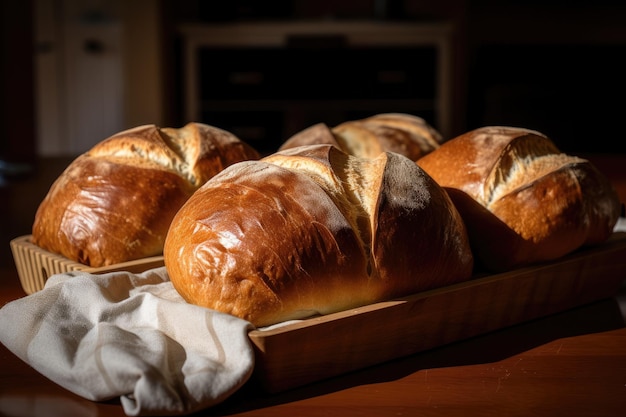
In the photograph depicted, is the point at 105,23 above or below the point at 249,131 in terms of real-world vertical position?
above

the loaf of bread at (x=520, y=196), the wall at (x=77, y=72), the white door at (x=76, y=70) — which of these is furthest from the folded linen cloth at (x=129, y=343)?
the white door at (x=76, y=70)

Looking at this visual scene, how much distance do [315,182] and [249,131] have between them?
157 inches

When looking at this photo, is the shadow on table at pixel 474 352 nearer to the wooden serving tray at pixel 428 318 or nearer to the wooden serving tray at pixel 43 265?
the wooden serving tray at pixel 428 318

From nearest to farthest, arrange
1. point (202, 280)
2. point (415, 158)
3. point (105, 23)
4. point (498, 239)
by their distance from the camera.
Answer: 1. point (202, 280)
2. point (498, 239)
3. point (415, 158)
4. point (105, 23)

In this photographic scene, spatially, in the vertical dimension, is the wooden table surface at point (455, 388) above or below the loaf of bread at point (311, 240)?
below

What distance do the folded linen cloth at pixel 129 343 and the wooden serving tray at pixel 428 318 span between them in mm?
42

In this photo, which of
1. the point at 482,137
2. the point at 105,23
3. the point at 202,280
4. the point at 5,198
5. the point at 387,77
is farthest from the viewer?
the point at 105,23

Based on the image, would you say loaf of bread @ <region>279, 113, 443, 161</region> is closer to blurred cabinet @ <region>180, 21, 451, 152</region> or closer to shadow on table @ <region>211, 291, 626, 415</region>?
shadow on table @ <region>211, 291, 626, 415</region>

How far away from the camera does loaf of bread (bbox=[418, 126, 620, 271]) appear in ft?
3.13

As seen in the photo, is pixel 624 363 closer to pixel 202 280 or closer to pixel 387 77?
pixel 202 280

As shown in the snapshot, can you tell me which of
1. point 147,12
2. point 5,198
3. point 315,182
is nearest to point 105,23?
point 147,12

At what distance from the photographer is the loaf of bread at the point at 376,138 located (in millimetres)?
1335

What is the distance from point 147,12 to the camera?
4832 mm

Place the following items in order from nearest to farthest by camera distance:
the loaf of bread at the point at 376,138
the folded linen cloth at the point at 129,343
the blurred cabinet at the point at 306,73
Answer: the folded linen cloth at the point at 129,343 < the loaf of bread at the point at 376,138 < the blurred cabinet at the point at 306,73
